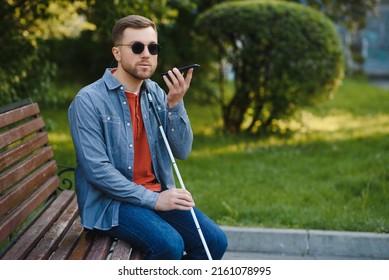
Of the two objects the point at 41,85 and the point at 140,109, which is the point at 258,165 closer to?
the point at 41,85

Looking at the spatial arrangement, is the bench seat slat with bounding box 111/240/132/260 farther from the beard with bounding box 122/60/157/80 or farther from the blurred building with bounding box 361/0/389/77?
the blurred building with bounding box 361/0/389/77

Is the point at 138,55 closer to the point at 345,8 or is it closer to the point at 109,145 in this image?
the point at 109,145

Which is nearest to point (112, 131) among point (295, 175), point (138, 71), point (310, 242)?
point (138, 71)

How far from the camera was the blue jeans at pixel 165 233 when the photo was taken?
3.35 metres

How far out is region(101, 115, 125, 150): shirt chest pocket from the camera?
3500 millimetres

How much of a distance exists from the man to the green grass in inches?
67.0

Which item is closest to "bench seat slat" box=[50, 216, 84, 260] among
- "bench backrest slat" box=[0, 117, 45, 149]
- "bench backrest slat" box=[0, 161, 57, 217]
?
"bench backrest slat" box=[0, 161, 57, 217]

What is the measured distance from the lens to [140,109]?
3.66 m

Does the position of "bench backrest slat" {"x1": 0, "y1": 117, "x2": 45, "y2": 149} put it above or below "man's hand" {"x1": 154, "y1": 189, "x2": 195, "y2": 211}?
above

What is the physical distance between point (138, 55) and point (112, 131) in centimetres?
43

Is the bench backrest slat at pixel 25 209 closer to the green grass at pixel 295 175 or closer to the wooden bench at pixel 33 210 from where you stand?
the wooden bench at pixel 33 210

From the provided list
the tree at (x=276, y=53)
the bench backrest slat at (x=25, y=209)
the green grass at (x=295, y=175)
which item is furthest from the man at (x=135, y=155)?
the tree at (x=276, y=53)

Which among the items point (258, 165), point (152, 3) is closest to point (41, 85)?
point (152, 3)

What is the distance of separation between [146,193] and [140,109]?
0.50m
